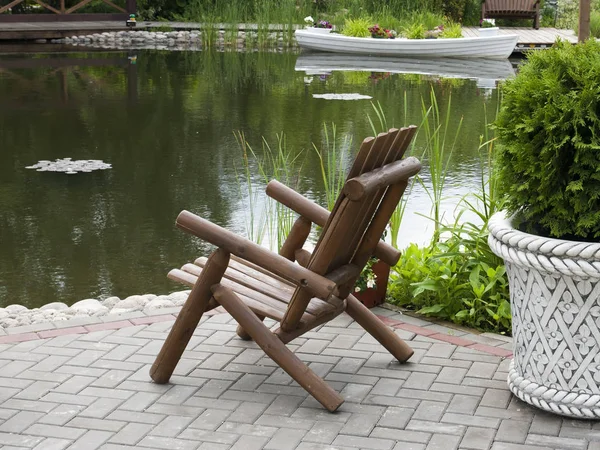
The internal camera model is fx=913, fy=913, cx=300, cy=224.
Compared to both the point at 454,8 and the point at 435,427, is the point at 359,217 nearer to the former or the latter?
the point at 435,427

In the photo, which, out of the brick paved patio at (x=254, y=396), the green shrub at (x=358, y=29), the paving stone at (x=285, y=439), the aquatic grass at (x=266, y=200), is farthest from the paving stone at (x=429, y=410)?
the green shrub at (x=358, y=29)

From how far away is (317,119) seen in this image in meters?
12.7

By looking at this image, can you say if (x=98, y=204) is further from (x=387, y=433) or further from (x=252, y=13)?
(x=252, y=13)

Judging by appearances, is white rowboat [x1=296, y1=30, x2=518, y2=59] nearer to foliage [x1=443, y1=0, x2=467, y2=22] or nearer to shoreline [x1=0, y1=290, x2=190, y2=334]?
foliage [x1=443, y1=0, x2=467, y2=22]

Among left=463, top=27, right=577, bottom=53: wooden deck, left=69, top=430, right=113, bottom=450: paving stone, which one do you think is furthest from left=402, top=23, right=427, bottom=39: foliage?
left=69, top=430, right=113, bottom=450: paving stone

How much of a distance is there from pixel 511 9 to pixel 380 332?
21.0 meters

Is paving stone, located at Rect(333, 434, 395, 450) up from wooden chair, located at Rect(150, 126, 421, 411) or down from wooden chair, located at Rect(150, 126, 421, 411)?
down

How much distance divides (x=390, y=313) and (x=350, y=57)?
641 inches

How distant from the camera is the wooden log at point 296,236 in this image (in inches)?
170

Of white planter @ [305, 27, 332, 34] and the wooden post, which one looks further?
white planter @ [305, 27, 332, 34]

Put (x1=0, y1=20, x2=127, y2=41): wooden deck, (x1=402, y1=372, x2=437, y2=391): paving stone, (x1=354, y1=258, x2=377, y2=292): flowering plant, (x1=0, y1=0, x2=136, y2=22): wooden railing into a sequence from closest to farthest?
(x1=402, y1=372, x2=437, y2=391): paving stone < (x1=354, y1=258, x2=377, y2=292): flowering plant < (x1=0, y1=20, x2=127, y2=41): wooden deck < (x1=0, y1=0, x2=136, y2=22): wooden railing

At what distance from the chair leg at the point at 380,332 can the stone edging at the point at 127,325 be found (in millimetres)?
388

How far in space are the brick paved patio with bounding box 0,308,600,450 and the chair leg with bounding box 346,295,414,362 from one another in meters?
0.07

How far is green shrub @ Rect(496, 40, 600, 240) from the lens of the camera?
3.54m
